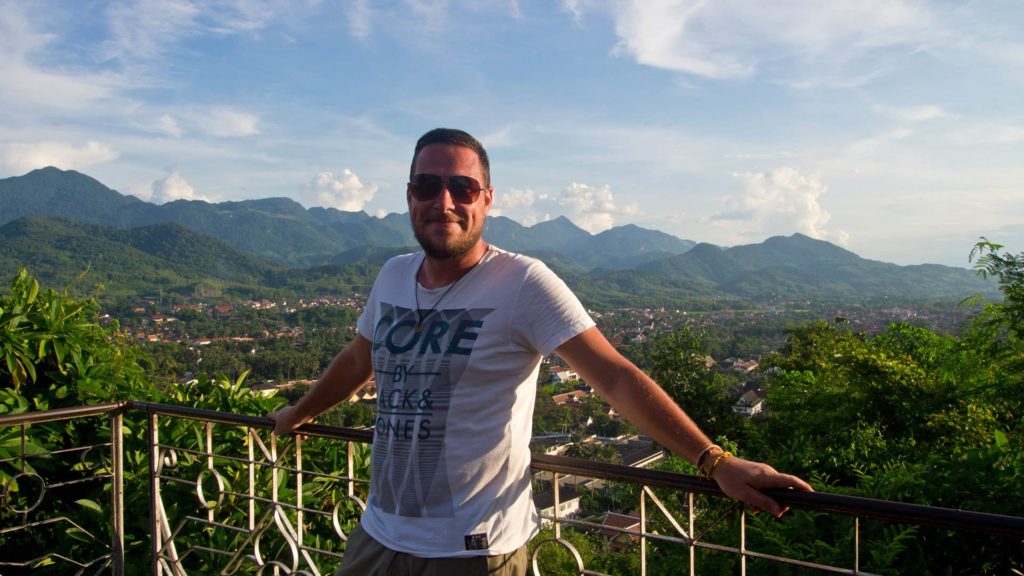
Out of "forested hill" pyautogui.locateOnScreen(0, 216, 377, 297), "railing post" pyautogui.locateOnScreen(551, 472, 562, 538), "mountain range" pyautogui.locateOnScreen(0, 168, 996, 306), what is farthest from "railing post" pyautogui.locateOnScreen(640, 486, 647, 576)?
"forested hill" pyautogui.locateOnScreen(0, 216, 377, 297)

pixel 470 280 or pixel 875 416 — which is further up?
pixel 470 280

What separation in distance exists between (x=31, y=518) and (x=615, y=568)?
15.8ft

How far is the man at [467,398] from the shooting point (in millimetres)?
1295

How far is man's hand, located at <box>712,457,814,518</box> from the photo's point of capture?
1.13 meters

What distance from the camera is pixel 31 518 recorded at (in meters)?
2.66

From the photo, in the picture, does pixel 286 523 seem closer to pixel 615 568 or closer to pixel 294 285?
pixel 615 568

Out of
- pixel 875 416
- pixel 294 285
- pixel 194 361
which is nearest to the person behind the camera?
pixel 875 416

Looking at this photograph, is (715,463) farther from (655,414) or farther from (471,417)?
(471,417)

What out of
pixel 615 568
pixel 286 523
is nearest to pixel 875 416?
pixel 615 568

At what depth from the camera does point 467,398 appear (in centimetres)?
134

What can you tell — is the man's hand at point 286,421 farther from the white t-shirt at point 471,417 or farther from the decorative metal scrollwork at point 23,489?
the decorative metal scrollwork at point 23,489

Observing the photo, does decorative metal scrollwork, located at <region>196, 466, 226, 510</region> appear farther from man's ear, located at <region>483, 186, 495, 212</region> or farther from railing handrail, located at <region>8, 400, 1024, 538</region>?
man's ear, located at <region>483, 186, 495, 212</region>

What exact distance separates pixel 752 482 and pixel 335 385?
114 cm

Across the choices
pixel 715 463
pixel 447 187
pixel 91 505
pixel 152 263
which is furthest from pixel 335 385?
pixel 152 263
